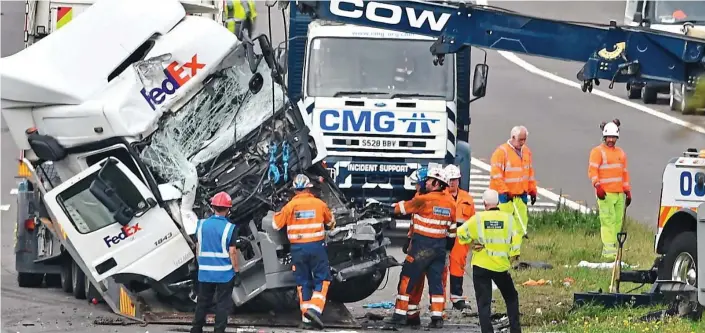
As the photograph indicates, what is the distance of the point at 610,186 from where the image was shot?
15516mm

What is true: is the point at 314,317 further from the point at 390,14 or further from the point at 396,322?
the point at 390,14

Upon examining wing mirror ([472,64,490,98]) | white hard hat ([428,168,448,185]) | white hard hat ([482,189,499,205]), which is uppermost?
wing mirror ([472,64,490,98])

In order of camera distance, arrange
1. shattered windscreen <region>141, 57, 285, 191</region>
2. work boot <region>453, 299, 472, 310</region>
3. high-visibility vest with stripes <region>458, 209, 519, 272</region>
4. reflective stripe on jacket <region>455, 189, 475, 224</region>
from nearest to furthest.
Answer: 1. high-visibility vest with stripes <region>458, 209, 519, 272</region>
2. shattered windscreen <region>141, 57, 285, 191</region>
3. reflective stripe on jacket <region>455, 189, 475, 224</region>
4. work boot <region>453, 299, 472, 310</region>

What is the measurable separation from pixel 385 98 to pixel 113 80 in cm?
551

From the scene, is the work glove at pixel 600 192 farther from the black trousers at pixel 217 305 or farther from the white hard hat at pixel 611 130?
the black trousers at pixel 217 305

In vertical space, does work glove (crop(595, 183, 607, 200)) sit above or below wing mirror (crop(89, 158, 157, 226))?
below

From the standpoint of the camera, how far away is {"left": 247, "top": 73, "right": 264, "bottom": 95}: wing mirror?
12805mm

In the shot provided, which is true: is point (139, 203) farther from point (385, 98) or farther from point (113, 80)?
point (385, 98)

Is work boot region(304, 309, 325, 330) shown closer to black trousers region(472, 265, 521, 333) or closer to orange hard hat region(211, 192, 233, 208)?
orange hard hat region(211, 192, 233, 208)

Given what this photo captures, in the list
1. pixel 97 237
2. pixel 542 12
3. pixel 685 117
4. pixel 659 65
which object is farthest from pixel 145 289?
pixel 542 12

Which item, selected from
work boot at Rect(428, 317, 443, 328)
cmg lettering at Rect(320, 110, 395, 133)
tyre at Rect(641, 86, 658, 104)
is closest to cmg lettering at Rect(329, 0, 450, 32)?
work boot at Rect(428, 317, 443, 328)

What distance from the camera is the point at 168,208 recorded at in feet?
39.4

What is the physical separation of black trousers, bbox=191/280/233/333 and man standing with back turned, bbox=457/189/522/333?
2.19m

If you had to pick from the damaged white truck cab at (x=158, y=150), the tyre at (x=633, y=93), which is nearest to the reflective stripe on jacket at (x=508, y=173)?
the damaged white truck cab at (x=158, y=150)
